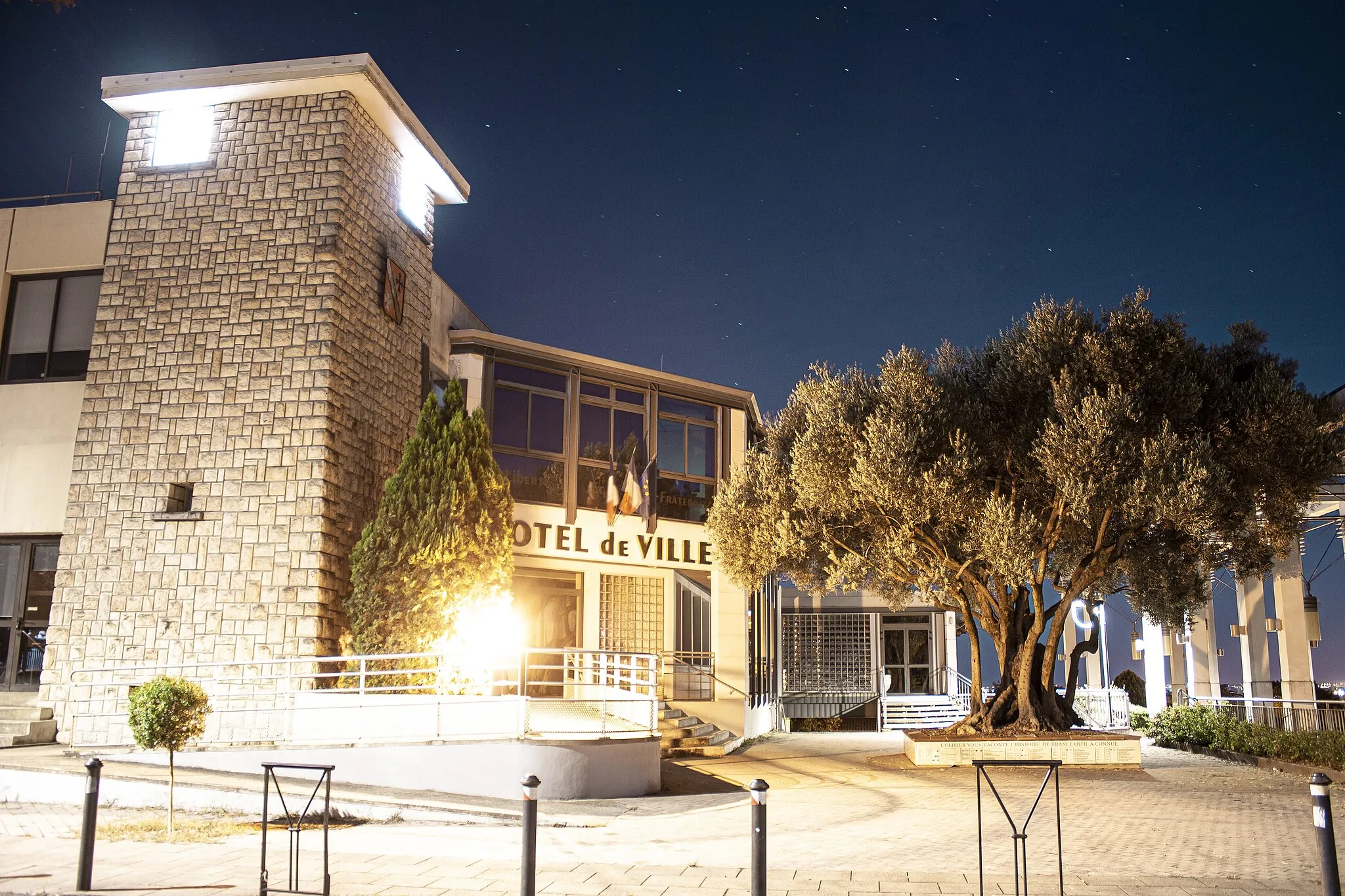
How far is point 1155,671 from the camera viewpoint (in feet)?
73.6

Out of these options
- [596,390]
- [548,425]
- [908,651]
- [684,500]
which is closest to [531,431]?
[548,425]

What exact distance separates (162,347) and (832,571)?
1029cm

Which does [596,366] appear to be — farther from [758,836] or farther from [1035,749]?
[758,836]

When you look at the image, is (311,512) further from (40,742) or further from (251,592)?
(40,742)

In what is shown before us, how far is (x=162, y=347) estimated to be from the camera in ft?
48.8

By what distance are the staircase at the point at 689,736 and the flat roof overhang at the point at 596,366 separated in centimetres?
603

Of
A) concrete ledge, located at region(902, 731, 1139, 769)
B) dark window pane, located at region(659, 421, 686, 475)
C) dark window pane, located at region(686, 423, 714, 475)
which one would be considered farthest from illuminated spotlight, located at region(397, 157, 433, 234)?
concrete ledge, located at region(902, 731, 1139, 769)

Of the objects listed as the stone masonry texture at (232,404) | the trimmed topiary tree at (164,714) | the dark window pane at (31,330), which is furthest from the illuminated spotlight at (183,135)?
the trimmed topiary tree at (164,714)

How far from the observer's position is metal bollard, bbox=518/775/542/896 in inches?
219

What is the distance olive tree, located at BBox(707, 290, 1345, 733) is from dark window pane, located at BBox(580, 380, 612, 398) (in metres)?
4.01

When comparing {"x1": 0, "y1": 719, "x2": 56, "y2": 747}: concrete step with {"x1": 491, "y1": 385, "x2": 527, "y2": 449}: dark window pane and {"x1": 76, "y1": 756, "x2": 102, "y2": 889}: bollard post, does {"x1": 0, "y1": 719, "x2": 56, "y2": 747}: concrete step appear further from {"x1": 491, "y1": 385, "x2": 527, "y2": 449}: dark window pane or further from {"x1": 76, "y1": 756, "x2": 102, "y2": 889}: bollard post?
{"x1": 491, "y1": 385, "x2": 527, "y2": 449}: dark window pane

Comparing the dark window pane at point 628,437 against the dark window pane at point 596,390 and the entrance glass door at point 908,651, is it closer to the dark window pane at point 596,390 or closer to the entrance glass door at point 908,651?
the dark window pane at point 596,390

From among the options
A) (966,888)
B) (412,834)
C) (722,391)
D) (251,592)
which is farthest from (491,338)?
(966,888)

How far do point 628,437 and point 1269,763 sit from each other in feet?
37.7
